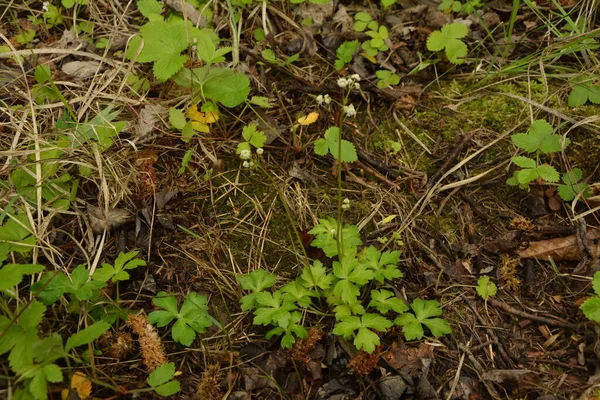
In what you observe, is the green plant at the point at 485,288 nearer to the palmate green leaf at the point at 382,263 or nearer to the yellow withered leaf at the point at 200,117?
the palmate green leaf at the point at 382,263

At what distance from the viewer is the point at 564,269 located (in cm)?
242

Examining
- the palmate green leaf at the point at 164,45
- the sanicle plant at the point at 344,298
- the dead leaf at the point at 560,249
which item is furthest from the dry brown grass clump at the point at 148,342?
the dead leaf at the point at 560,249

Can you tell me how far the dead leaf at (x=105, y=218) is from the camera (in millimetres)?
2396

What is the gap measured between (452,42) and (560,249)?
1.40m

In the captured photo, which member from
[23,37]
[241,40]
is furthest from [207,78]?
[23,37]

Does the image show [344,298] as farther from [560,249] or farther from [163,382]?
[560,249]

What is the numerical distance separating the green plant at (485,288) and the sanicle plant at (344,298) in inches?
9.9

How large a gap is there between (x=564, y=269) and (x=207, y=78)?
7.15 feet

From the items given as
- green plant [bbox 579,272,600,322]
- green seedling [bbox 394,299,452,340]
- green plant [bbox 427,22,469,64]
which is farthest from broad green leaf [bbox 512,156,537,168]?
green seedling [bbox 394,299,452,340]

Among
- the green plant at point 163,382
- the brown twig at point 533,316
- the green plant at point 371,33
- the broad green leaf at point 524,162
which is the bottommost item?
the green plant at point 163,382

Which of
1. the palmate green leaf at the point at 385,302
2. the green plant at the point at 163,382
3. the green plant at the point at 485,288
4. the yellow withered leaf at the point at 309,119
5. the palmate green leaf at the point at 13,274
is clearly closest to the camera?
the palmate green leaf at the point at 13,274

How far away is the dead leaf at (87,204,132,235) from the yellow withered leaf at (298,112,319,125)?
1095 millimetres

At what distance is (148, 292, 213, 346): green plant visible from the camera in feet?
6.81

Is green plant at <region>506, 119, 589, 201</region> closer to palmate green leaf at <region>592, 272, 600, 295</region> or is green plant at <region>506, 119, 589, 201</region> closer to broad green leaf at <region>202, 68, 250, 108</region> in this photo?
palmate green leaf at <region>592, 272, 600, 295</region>
